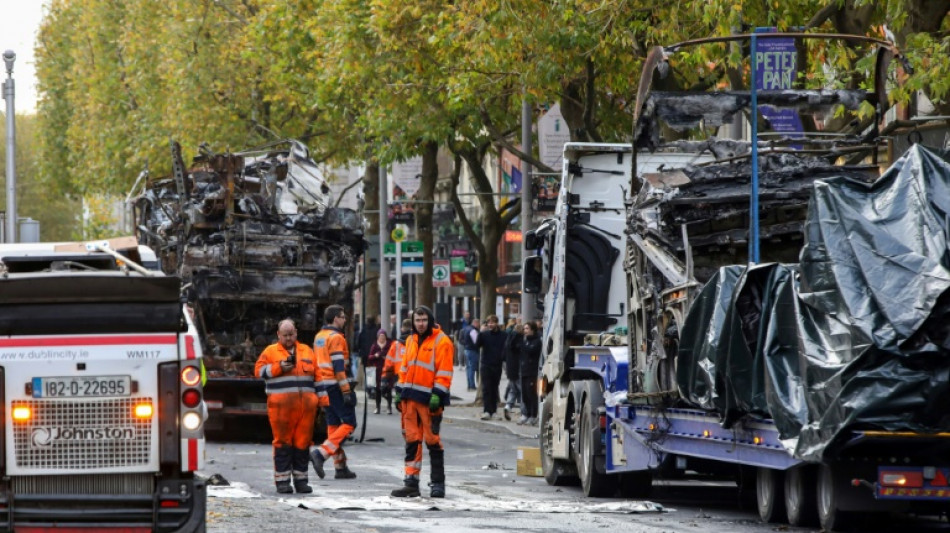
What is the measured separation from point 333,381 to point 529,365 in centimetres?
1164

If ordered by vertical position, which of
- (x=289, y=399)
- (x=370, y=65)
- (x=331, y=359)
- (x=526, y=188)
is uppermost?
(x=370, y=65)

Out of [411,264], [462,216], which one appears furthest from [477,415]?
[411,264]

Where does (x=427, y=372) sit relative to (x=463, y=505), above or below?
above

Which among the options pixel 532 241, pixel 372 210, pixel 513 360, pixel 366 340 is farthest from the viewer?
pixel 372 210

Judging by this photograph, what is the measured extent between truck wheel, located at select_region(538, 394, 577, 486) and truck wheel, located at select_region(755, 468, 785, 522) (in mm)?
4498

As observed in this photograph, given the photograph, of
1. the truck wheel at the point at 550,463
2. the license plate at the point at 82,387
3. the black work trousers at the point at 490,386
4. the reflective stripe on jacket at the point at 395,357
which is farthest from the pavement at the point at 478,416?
the license plate at the point at 82,387

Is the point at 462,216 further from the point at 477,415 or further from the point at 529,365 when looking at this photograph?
the point at 529,365

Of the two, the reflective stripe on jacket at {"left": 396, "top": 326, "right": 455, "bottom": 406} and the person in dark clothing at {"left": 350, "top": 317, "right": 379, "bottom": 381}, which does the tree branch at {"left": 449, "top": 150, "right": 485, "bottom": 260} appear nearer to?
the person in dark clothing at {"left": 350, "top": 317, "right": 379, "bottom": 381}

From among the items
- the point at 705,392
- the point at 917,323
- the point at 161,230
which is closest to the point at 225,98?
the point at 161,230

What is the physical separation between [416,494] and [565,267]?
315cm

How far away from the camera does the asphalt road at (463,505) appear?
1334 cm

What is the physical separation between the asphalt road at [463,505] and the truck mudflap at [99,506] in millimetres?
2220

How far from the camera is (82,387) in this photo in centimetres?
1034

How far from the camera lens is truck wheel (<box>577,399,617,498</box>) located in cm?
1681
